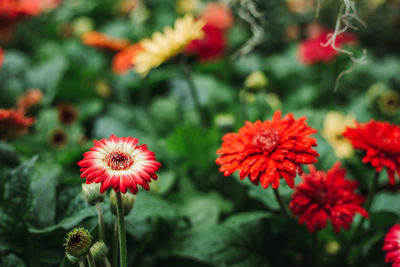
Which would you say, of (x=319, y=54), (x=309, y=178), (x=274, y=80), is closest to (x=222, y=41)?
(x=274, y=80)

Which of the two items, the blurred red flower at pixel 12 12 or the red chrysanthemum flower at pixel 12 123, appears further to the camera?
the blurred red flower at pixel 12 12

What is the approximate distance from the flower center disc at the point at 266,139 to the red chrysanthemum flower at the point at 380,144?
0.15 m

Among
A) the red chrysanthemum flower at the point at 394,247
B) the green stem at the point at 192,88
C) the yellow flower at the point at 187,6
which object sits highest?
the yellow flower at the point at 187,6

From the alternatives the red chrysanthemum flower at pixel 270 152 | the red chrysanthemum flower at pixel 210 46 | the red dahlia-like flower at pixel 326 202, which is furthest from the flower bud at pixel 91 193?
the red chrysanthemum flower at pixel 210 46

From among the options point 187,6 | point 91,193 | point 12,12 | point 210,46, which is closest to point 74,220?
point 91,193

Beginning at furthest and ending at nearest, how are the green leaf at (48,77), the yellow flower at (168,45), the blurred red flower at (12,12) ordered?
the blurred red flower at (12,12) < the green leaf at (48,77) < the yellow flower at (168,45)

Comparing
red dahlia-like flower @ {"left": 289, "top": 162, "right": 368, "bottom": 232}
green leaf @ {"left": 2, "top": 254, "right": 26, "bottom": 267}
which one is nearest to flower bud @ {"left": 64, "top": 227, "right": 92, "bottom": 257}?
green leaf @ {"left": 2, "top": 254, "right": 26, "bottom": 267}

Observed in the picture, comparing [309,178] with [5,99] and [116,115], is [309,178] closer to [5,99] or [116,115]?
[116,115]

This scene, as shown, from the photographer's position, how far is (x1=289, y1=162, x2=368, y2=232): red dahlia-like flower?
58 centimetres

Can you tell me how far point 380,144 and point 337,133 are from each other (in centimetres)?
49

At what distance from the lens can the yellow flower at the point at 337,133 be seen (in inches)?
41.6

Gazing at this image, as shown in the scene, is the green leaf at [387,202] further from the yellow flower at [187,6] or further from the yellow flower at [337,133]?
the yellow flower at [187,6]

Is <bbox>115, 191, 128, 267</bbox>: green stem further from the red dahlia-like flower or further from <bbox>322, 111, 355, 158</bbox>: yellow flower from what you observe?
<bbox>322, 111, 355, 158</bbox>: yellow flower

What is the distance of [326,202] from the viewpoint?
60 cm
